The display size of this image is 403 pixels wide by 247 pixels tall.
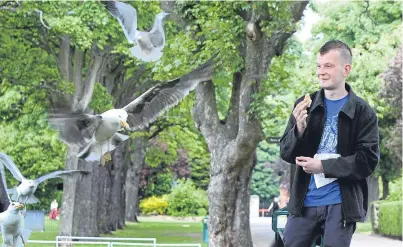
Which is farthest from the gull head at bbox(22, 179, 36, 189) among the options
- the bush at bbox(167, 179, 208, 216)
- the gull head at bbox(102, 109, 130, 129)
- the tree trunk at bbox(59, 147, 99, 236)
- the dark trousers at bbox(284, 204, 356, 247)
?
the bush at bbox(167, 179, 208, 216)

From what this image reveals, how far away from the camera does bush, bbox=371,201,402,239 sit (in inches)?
1264

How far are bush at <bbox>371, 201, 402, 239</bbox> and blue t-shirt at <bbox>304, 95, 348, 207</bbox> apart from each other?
2678 cm

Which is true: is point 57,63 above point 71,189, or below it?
above

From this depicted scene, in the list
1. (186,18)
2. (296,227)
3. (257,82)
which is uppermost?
(186,18)

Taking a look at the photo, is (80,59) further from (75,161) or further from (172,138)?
(172,138)

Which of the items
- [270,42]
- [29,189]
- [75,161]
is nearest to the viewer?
[29,189]

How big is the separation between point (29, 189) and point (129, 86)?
23.0m

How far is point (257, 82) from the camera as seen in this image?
20531 millimetres

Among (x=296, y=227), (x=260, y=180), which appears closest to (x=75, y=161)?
(x=296, y=227)

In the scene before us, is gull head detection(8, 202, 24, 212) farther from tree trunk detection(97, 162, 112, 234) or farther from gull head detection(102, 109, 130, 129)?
tree trunk detection(97, 162, 112, 234)

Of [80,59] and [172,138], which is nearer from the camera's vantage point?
[80,59]

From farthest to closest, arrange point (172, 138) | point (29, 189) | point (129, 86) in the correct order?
point (172, 138) → point (129, 86) → point (29, 189)

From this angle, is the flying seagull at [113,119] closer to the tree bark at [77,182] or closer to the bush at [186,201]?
the tree bark at [77,182]

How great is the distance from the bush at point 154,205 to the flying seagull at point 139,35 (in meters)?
57.4
